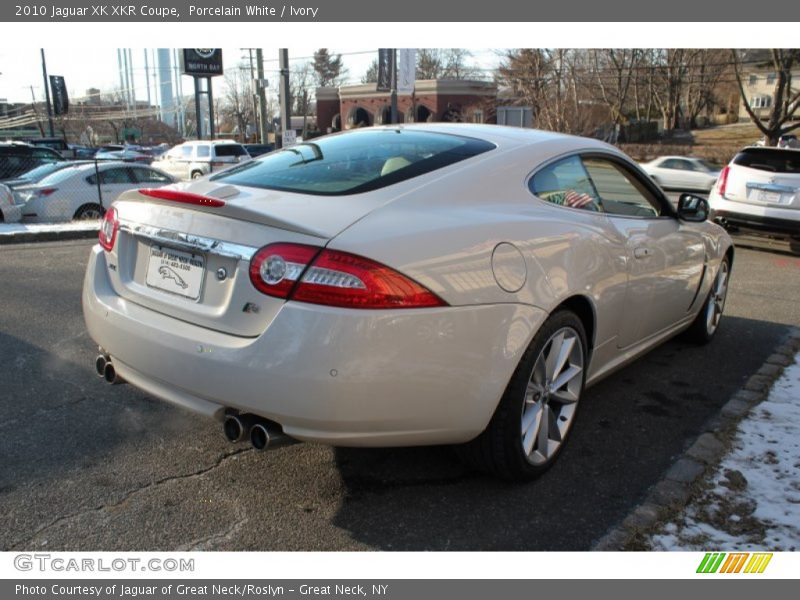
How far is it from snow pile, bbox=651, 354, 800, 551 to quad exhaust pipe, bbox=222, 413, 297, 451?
150 centimetres

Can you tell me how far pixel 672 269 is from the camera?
164 inches

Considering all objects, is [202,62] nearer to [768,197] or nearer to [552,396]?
[768,197]

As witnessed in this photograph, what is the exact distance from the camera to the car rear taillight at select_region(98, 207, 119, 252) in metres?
3.11

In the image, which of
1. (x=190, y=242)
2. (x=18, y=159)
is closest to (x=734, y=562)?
(x=190, y=242)

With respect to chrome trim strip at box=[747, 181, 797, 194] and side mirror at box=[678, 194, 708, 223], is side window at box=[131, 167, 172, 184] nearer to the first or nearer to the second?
chrome trim strip at box=[747, 181, 797, 194]

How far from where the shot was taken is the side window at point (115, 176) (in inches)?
525

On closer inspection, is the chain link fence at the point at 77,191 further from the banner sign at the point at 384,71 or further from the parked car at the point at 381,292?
the parked car at the point at 381,292

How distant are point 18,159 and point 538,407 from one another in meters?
19.1

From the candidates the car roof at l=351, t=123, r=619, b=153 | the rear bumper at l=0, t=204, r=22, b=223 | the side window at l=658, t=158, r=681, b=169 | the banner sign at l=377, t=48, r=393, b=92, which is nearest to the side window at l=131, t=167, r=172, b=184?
the rear bumper at l=0, t=204, r=22, b=223

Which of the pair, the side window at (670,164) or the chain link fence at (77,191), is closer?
the chain link fence at (77,191)

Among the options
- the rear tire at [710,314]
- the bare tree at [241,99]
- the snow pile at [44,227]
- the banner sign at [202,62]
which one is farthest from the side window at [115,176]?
the bare tree at [241,99]

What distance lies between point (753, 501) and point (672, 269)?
5.42ft

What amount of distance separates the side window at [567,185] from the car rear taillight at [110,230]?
1.97 m

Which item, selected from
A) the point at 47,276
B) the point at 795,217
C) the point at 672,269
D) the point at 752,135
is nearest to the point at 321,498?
the point at 672,269
